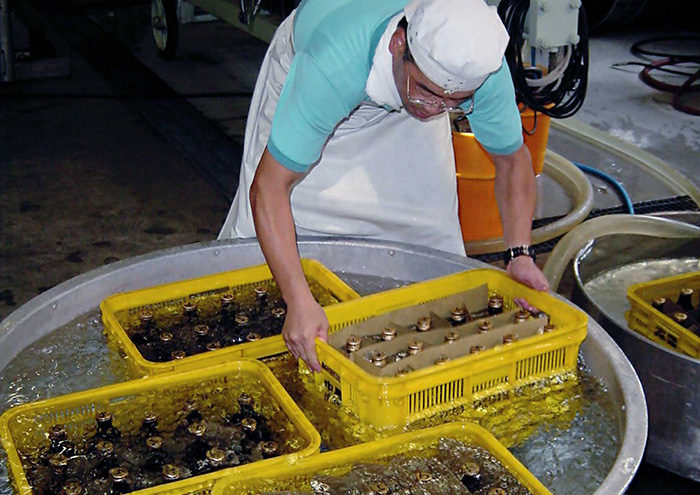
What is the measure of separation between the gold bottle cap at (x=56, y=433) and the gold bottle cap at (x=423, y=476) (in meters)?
0.60

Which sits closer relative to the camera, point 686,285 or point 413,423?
point 413,423

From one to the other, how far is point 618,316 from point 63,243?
2525 millimetres

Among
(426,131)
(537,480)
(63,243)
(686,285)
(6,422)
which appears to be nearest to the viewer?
(537,480)

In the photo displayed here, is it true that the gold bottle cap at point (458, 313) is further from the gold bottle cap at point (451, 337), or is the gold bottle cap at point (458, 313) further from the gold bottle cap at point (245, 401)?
the gold bottle cap at point (245, 401)

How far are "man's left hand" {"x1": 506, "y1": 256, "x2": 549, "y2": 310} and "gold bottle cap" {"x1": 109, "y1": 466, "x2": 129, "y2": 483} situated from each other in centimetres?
87

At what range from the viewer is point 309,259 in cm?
203

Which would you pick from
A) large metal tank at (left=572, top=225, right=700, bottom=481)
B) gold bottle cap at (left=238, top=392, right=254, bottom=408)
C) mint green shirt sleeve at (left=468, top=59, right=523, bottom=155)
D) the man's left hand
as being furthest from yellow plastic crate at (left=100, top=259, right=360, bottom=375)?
large metal tank at (left=572, top=225, right=700, bottom=481)

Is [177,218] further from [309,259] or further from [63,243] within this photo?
[309,259]

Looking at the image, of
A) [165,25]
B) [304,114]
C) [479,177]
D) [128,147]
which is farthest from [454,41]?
[165,25]

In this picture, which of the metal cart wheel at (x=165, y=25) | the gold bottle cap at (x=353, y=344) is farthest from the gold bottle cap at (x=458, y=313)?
the metal cart wheel at (x=165, y=25)

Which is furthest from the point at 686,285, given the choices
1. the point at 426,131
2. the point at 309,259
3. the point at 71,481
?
the point at 71,481

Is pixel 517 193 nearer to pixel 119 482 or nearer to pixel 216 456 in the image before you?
pixel 216 456

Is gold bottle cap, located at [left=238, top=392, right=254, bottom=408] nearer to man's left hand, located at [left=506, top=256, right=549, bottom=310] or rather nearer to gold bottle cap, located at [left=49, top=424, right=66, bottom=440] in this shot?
gold bottle cap, located at [left=49, top=424, right=66, bottom=440]

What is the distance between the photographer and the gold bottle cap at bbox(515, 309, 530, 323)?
1.72 metres
